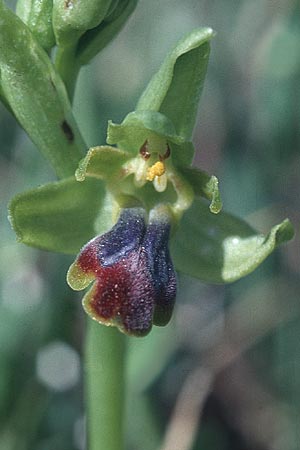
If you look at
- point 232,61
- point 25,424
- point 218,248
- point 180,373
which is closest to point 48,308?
point 25,424

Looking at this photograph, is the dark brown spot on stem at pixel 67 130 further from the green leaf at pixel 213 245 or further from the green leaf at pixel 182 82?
the green leaf at pixel 213 245

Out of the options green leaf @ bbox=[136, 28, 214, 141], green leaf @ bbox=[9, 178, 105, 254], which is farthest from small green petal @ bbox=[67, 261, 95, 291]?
green leaf @ bbox=[136, 28, 214, 141]

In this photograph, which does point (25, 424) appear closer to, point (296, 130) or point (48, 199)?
point (48, 199)

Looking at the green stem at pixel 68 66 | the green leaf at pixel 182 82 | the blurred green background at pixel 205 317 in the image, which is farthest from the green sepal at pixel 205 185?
the blurred green background at pixel 205 317

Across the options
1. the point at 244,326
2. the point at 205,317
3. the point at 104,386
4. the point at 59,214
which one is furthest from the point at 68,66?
the point at 205,317

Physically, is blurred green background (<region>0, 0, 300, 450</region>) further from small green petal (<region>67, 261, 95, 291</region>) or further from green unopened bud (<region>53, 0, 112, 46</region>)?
green unopened bud (<region>53, 0, 112, 46</region>)

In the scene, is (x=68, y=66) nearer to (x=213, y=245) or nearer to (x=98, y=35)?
(x=98, y=35)
